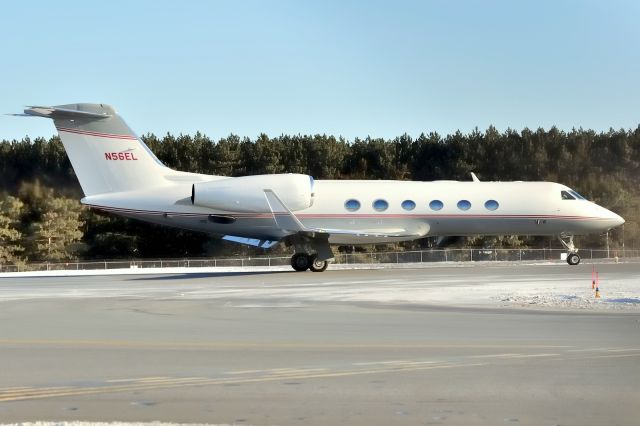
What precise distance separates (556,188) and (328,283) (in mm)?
15003

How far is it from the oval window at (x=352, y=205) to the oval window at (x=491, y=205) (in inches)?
215

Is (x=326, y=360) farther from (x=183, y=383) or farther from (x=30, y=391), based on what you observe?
(x=30, y=391)

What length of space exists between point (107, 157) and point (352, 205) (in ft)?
32.3

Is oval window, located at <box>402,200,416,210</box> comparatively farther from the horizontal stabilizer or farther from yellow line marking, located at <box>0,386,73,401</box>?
yellow line marking, located at <box>0,386,73,401</box>

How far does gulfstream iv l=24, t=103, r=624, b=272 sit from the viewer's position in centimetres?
3406

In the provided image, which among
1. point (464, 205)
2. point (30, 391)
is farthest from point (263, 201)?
point (30, 391)

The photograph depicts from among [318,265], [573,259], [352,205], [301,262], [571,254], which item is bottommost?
[318,265]

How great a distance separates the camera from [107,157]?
114 ft

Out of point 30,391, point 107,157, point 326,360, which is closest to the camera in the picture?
point 30,391

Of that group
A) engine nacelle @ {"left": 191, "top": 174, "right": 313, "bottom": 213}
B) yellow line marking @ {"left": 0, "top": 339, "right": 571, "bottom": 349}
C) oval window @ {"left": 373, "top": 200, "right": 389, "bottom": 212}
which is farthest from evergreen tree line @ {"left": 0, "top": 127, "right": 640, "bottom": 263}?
yellow line marking @ {"left": 0, "top": 339, "right": 571, "bottom": 349}

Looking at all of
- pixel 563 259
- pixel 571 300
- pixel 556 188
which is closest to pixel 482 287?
pixel 571 300

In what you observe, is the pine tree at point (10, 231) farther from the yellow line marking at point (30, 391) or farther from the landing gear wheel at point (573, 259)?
the yellow line marking at point (30, 391)

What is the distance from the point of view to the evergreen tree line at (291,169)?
51.4 m

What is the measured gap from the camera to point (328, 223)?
115 feet
